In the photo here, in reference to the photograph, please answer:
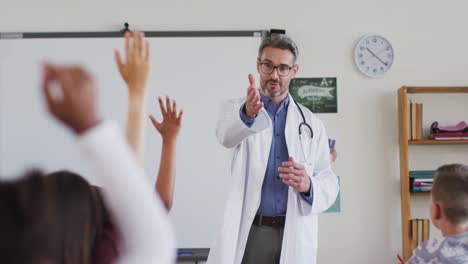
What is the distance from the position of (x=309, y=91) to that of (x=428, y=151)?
3.26 feet

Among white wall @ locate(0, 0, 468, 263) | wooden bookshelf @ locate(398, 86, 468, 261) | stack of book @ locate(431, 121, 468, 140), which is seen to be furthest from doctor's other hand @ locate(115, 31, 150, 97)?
stack of book @ locate(431, 121, 468, 140)

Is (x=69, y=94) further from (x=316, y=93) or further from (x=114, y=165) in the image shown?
(x=316, y=93)

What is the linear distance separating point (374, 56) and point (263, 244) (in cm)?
208

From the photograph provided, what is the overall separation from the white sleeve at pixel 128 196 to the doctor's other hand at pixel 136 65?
0.86 ft

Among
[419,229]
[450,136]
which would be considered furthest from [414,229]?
[450,136]

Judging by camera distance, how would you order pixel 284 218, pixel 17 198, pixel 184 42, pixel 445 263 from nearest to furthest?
1. pixel 17 198
2. pixel 445 263
3. pixel 284 218
4. pixel 184 42

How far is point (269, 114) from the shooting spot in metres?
2.13

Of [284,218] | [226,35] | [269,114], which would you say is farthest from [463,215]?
[226,35]

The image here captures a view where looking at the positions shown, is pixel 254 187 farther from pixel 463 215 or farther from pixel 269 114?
pixel 463 215

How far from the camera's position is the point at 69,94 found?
0.47 meters

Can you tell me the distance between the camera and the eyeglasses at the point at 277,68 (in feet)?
6.75

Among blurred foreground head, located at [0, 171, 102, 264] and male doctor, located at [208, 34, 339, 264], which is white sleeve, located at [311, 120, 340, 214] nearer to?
male doctor, located at [208, 34, 339, 264]

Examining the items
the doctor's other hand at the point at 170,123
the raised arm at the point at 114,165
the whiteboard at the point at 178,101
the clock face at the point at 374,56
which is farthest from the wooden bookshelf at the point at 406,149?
the raised arm at the point at 114,165

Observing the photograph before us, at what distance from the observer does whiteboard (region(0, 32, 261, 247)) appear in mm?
3340
